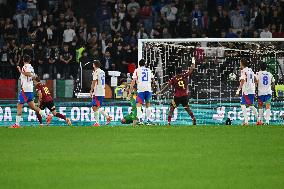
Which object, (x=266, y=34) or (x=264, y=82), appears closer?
(x=264, y=82)

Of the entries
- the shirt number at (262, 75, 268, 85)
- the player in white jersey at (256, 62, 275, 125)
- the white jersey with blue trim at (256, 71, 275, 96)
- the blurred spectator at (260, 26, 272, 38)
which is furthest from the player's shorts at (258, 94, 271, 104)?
the blurred spectator at (260, 26, 272, 38)

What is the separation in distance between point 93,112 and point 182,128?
501cm

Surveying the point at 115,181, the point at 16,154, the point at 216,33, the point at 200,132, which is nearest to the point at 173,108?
the point at 200,132

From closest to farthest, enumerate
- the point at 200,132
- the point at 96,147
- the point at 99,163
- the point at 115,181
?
the point at 115,181
the point at 99,163
the point at 96,147
the point at 200,132

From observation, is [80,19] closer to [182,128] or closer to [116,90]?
[116,90]

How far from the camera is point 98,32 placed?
37.3 m

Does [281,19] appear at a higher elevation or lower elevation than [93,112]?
higher

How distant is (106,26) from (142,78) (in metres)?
9.80

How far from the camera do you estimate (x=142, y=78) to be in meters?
28.0

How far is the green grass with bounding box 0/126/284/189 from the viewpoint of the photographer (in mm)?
13212

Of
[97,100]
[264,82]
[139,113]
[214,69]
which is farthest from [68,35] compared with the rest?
[264,82]

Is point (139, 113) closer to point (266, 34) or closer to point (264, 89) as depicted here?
point (264, 89)

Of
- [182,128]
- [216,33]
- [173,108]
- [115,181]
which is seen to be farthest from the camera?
[216,33]

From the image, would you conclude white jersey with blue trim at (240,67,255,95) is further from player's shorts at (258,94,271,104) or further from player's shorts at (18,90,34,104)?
player's shorts at (18,90,34,104)
